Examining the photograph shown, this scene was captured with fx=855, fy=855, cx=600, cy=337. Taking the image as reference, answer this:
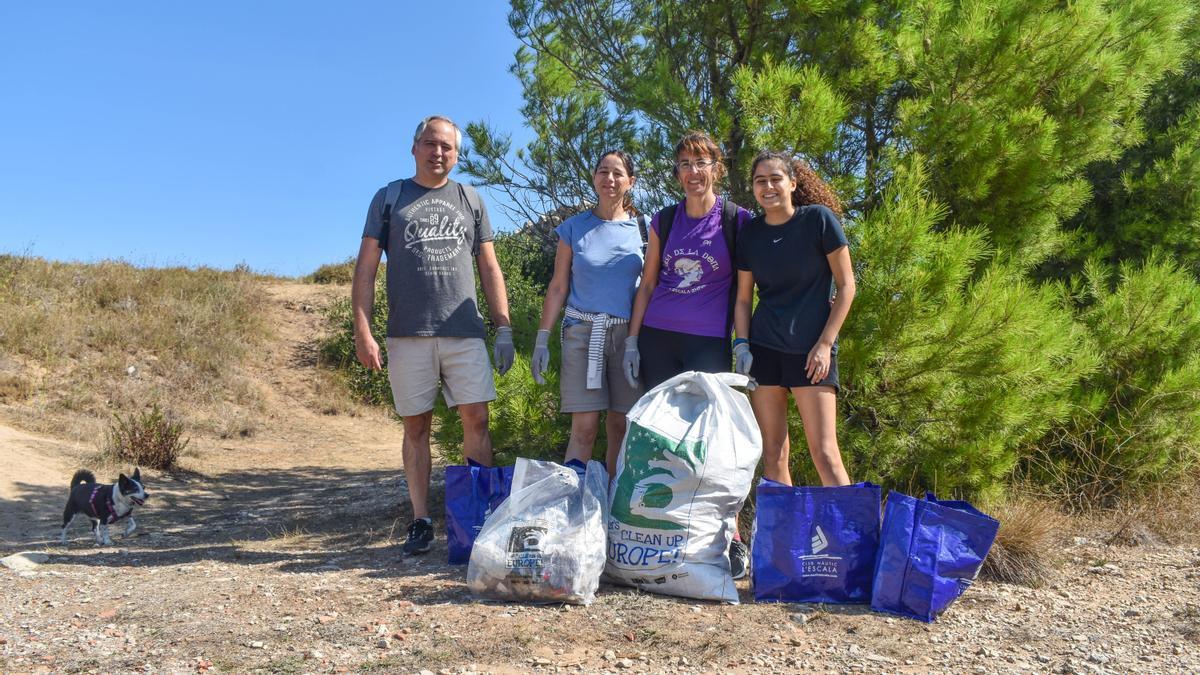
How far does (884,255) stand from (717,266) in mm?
915

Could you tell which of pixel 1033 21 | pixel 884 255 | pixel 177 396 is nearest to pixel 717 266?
pixel 884 255

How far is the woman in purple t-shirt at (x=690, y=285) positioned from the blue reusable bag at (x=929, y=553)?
36.4 inches

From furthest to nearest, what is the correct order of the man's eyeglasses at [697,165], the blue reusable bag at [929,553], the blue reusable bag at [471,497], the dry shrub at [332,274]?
the dry shrub at [332,274]
the blue reusable bag at [471,497]
the man's eyeglasses at [697,165]
the blue reusable bag at [929,553]

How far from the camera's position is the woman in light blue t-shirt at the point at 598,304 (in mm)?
3596

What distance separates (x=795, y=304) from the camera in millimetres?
3289

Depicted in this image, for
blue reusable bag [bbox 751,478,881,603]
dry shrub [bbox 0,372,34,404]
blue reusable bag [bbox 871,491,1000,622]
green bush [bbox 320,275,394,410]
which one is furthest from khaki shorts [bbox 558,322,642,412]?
dry shrub [bbox 0,372,34,404]

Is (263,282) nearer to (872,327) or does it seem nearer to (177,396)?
(177,396)

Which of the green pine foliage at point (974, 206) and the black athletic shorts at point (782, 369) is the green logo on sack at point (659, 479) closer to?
the black athletic shorts at point (782, 369)

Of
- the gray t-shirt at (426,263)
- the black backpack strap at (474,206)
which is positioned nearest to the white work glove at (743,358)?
the gray t-shirt at (426,263)

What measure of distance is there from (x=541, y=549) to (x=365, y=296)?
1.43 m

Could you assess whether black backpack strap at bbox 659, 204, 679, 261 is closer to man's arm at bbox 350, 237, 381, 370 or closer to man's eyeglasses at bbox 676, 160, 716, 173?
man's eyeglasses at bbox 676, 160, 716, 173

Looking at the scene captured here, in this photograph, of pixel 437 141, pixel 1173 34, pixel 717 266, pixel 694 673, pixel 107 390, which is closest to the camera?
pixel 694 673

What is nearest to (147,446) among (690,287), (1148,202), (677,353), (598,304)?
(598,304)

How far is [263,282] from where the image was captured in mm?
15219
